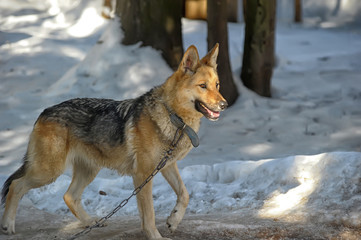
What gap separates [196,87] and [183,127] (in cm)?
45

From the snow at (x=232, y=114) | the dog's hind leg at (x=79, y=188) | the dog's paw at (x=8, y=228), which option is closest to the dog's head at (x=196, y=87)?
the dog's hind leg at (x=79, y=188)

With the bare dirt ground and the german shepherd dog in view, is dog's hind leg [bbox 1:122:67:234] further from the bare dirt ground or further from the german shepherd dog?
the bare dirt ground

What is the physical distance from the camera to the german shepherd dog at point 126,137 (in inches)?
198

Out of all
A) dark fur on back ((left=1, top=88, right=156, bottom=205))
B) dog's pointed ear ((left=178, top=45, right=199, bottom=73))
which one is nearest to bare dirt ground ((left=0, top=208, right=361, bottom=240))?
dark fur on back ((left=1, top=88, right=156, bottom=205))

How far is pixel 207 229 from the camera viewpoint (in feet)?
17.3

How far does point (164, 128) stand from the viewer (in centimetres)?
514

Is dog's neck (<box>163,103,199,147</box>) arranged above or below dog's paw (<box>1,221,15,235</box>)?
above

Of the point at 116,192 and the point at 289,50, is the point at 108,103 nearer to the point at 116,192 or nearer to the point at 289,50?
the point at 116,192

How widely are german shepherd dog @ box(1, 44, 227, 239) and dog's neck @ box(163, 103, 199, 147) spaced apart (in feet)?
0.13

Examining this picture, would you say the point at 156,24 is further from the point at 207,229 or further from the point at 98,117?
the point at 207,229

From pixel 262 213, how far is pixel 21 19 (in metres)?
15.7

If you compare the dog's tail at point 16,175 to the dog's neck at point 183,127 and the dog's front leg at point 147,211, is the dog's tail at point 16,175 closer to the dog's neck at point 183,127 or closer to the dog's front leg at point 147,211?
the dog's front leg at point 147,211

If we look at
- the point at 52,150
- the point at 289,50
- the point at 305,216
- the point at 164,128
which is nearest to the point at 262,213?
the point at 305,216

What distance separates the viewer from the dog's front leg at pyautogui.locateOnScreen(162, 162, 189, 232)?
17.1 ft
